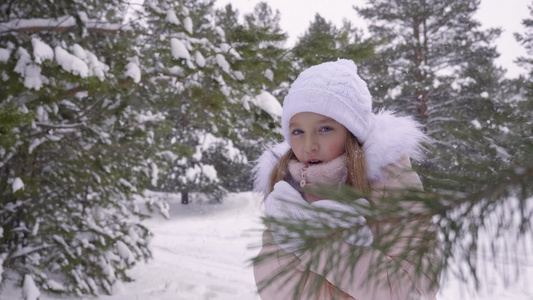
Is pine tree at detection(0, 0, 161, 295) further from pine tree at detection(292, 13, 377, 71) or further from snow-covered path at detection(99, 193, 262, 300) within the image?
pine tree at detection(292, 13, 377, 71)

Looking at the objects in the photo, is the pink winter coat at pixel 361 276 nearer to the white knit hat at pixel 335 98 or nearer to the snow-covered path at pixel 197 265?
the snow-covered path at pixel 197 265

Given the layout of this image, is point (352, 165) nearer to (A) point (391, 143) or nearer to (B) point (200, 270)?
(A) point (391, 143)

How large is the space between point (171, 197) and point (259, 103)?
65.2 feet

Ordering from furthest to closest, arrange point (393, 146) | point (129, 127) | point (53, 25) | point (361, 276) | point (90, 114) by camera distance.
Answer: point (129, 127) < point (90, 114) < point (53, 25) < point (393, 146) < point (361, 276)

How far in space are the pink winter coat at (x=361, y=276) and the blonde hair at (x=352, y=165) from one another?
9 centimetres

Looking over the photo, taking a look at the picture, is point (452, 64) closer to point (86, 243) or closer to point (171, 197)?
point (86, 243)

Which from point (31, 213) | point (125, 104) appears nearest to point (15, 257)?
point (31, 213)

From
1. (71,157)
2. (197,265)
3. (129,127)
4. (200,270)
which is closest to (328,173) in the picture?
(129,127)

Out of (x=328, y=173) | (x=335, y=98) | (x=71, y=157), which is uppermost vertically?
(x=335, y=98)

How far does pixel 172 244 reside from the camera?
1231cm

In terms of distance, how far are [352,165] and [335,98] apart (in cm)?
34

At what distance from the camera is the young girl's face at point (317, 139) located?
1.95 metres

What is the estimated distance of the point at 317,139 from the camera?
6.44 ft

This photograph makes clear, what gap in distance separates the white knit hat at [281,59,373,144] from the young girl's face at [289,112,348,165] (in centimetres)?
5
